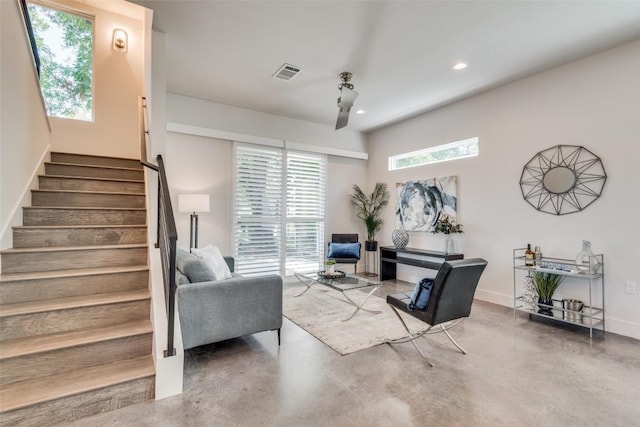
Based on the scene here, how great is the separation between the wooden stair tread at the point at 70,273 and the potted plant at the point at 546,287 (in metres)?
4.41

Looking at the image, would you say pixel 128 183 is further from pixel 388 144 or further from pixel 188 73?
pixel 388 144

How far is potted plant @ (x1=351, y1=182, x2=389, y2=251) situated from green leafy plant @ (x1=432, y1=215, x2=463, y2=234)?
1.43 metres

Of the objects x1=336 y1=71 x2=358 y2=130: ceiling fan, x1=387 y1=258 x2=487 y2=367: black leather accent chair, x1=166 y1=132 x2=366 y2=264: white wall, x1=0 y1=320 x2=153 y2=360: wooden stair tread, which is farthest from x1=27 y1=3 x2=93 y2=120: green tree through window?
x1=387 y1=258 x2=487 y2=367: black leather accent chair

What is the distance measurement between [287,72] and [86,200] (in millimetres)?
2799

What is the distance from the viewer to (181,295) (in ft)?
8.20

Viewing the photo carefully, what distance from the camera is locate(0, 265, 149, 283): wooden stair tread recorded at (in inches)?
88.1

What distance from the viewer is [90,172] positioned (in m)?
→ 3.67

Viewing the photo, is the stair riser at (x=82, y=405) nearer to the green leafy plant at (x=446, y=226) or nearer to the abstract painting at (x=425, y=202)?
the green leafy plant at (x=446, y=226)

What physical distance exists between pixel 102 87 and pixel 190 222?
7.88 feet

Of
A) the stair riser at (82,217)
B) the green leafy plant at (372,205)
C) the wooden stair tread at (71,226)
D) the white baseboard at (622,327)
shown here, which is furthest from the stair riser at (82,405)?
the green leafy plant at (372,205)

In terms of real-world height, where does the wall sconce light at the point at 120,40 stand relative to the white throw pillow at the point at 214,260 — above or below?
above

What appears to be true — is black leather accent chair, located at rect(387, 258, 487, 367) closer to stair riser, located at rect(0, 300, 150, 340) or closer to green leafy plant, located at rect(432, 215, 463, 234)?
green leafy plant, located at rect(432, 215, 463, 234)

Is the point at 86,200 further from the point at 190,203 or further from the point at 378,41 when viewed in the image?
the point at 378,41

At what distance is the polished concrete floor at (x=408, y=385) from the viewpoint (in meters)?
1.91
